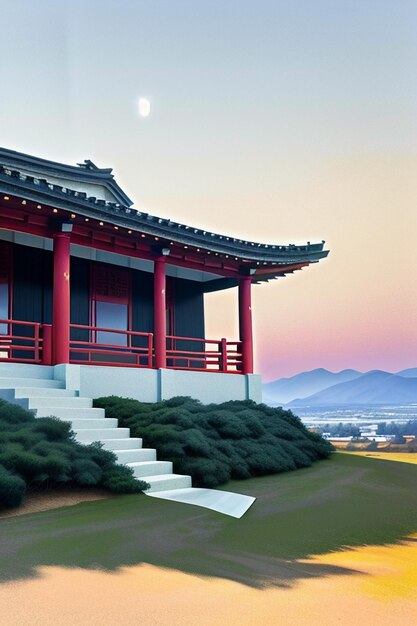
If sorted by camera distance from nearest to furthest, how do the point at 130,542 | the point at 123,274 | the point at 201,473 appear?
A: the point at 130,542, the point at 201,473, the point at 123,274

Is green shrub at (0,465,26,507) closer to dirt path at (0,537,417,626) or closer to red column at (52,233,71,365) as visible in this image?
dirt path at (0,537,417,626)

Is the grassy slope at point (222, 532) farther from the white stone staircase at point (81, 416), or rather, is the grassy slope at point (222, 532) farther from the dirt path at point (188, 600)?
the white stone staircase at point (81, 416)

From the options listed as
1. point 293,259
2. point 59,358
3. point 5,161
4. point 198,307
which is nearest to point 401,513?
point 59,358

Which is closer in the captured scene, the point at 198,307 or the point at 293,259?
the point at 293,259

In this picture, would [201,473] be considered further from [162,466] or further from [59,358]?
[59,358]

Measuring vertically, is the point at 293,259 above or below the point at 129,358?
above

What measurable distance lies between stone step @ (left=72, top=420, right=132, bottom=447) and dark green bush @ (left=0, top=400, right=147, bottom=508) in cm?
60

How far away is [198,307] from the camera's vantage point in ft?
58.4

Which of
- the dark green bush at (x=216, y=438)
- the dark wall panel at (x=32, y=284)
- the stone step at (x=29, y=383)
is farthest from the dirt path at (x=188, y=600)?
the dark wall panel at (x=32, y=284)

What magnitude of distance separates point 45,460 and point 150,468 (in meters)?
2.04

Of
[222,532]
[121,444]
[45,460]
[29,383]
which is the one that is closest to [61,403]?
[29,383]

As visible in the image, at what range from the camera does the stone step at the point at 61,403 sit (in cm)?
966

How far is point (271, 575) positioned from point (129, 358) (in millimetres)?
11408

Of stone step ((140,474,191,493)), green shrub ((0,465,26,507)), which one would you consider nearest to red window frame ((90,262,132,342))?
stone step ((140,474,191,493))
